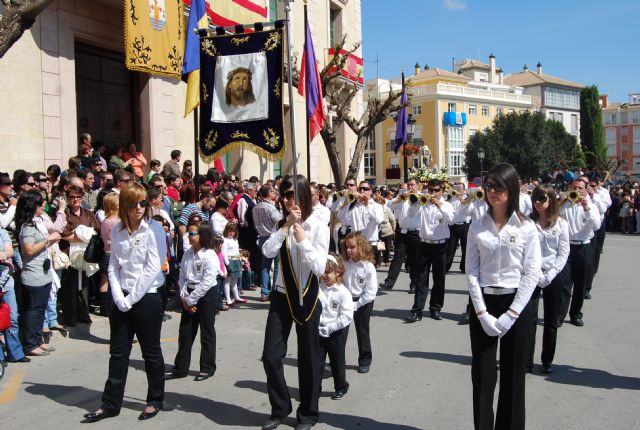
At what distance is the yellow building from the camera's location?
74562mm

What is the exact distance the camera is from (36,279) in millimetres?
7305

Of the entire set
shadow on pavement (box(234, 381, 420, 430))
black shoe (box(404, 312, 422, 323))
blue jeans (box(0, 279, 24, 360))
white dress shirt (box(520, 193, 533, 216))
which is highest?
white dress shirt (box(520, 193, 533, 216))

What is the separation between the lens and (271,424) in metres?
5.20

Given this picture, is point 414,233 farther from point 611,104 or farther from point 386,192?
point 611,104

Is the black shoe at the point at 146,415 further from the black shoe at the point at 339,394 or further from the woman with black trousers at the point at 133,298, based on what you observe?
the black shoe at the point at 339,394

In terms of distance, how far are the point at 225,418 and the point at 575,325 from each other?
18.5ft

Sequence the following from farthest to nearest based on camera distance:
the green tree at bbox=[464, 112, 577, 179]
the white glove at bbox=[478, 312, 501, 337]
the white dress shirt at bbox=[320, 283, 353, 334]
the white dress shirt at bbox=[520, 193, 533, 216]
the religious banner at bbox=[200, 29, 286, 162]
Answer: the green tree at bbox=[464, 112, 577, 179], the white dress shirt at bbox=[520, 193, 533, 216], the religious banner at bbox=[200, 29, 286, 162], the white dress shirt at bbox=[320, 283, 353, 334], the white glove at bbox=[478, 312, 501, 337]

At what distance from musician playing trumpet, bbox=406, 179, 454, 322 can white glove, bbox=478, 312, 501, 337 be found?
4.92 meters

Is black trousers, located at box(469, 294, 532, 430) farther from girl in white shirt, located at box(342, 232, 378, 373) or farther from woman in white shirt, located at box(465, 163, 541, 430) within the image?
girl in white shirt, located at box(342, 232, 378, 373)

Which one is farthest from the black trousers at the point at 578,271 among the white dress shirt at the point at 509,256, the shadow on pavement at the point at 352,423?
the white dress shirt at the point at 509,256

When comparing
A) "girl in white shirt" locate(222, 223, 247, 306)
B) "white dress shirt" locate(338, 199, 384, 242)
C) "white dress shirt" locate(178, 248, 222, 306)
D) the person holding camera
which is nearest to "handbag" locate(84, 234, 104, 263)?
the person holding camera

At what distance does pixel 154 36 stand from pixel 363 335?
10.1 metres

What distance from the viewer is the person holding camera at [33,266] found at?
7.19 m

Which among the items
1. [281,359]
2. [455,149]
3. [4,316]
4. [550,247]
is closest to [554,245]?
[550,247]
